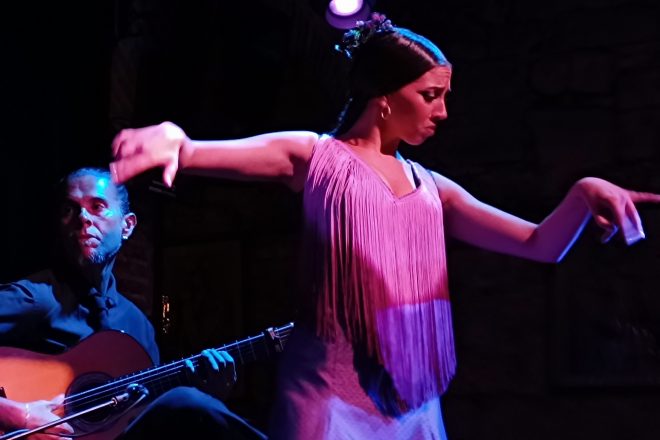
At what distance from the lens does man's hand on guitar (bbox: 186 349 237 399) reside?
2346 mm

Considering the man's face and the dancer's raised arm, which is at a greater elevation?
the dancer's raised arm

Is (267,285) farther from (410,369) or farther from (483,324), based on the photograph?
(410,369)

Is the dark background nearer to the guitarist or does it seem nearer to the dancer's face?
the guitarist

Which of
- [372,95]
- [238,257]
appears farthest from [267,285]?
[372,95]

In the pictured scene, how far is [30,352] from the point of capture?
2.48 meters

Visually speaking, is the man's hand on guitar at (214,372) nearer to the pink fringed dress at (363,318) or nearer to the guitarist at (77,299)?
the guitarist at (77,299)

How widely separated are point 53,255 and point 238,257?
128cm

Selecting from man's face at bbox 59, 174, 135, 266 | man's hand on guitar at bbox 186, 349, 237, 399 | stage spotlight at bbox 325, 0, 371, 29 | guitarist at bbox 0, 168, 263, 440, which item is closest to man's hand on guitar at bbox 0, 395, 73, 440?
guitarist at bbox 0, 168, 263, 440

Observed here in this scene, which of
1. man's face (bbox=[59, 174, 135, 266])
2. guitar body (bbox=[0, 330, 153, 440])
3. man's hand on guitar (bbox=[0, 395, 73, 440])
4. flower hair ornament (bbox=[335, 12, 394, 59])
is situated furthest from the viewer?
man's face (bbox=[59, 174, 135, 266])

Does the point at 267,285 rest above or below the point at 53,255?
below

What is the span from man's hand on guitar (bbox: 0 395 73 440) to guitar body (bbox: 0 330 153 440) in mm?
48

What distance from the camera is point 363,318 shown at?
141 centimetres

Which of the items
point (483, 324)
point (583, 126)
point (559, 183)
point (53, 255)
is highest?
point (583, 126)

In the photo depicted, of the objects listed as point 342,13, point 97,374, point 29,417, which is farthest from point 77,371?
point 342,13
